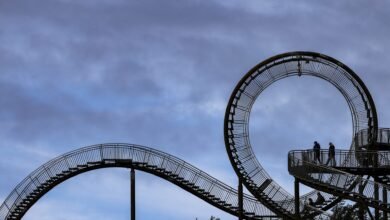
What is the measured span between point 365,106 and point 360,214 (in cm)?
920

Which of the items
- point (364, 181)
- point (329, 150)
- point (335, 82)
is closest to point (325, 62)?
point (335, 82)

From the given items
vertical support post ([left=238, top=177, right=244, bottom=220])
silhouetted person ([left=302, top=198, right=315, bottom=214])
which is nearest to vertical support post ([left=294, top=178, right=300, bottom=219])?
silhouetted person ([left=302, top=198, right=315, bottom=214])

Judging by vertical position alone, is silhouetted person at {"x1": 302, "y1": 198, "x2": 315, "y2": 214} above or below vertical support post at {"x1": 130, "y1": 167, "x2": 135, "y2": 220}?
below

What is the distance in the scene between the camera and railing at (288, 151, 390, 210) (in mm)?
47119

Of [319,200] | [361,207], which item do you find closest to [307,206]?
[319,200]

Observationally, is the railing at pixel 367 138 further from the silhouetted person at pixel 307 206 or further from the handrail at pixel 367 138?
the silhouetted person at pixel 307 206

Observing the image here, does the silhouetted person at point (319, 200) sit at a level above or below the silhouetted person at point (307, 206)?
above

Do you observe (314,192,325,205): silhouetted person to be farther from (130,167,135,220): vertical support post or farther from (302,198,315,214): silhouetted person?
(130,167,135,220): vertical support post

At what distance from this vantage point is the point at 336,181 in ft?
161

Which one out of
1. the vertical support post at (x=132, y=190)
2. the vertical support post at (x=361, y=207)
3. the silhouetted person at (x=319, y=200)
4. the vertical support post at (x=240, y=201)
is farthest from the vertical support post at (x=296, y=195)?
the vertical support post at (x=132, y=190)

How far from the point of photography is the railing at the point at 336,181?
155 feet

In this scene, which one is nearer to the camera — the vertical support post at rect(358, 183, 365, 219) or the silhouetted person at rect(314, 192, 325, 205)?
the vertical support post at rect(358, 183, 365, 219)

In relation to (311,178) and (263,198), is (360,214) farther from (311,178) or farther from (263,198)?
(263,198)

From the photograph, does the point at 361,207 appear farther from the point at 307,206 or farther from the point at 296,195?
the point at 296,195
